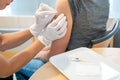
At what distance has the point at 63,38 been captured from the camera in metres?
1.37

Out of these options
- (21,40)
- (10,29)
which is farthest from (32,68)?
(10,29)

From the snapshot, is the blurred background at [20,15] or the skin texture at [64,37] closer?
the skin texture at [64,37]

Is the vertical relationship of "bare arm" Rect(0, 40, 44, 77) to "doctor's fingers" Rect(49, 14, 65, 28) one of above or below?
below

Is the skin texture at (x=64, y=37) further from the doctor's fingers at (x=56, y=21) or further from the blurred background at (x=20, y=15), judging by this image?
the blurred background at (x=20, y=15)

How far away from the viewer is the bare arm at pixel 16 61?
4.20 ft

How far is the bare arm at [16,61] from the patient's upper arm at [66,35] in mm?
121

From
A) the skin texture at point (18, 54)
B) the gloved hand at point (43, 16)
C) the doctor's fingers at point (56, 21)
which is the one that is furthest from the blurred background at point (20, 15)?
the doctor's fingers at point (56, 21)

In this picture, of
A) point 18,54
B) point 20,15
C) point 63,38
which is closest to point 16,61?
point 18,54

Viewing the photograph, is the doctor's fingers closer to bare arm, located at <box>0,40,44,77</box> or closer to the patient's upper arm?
the patient's upper arm

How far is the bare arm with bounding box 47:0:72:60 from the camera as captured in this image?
53.0 inches

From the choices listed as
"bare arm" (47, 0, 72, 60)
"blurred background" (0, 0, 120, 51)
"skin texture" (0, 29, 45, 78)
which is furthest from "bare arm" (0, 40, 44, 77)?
"blurred background" (0, 0, 120, 51)

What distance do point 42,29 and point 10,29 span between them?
926mm

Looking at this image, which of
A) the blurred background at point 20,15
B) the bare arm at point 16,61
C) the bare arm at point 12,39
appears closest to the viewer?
the bare arm at point 16,61

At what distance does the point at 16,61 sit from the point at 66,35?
1.16 feet
